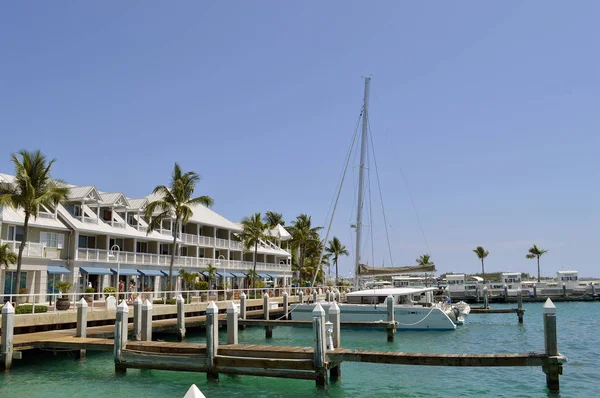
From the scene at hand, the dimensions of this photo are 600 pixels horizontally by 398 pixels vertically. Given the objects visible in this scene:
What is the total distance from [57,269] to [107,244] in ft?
19.6

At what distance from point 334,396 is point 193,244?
42756 millimetres

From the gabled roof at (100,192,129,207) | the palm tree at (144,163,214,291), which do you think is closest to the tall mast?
the palm tree at (144,163,214,291)

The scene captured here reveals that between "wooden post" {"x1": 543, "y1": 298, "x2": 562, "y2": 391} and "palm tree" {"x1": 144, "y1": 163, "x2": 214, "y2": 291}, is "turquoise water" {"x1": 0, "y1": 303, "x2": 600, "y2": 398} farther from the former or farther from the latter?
"palm tree" {"x1": 144, "y1": 163, "x2": 214, "y2": 291}

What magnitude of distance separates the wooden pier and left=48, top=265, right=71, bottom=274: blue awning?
19689 mm

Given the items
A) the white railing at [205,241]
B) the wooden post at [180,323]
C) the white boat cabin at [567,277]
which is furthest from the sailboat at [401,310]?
the white boat cabin at [567,277]

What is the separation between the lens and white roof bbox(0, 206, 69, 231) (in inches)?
1539

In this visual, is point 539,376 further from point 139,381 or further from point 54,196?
point 54,196

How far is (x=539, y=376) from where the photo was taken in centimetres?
2159

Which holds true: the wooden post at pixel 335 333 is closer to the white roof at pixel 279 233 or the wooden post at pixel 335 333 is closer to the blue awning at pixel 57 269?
the blue awning at pixel 57 269

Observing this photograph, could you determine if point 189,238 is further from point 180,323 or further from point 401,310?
point 180,323

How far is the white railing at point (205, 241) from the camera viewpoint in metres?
60.6

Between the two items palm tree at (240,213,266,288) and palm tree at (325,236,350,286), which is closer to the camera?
palm tree at (240,213,266,288)

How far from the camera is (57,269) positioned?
42.1 meters

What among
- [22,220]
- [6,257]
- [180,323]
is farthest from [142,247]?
[180,323]
